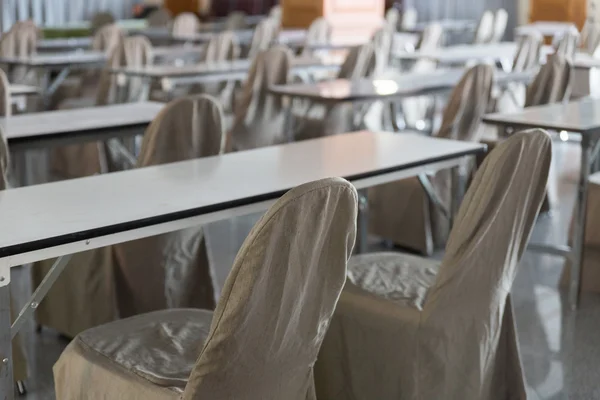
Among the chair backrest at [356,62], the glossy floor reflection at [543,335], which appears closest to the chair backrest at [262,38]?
the chair backrest at [356,62]

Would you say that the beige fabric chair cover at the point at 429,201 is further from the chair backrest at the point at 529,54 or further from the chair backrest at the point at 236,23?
the chair backrest at the point at 236,23

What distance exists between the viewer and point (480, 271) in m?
2.48

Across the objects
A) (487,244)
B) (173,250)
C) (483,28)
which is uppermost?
(483,28)

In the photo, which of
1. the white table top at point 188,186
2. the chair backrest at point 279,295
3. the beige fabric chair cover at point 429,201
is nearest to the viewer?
the chair backrest at point 279,295

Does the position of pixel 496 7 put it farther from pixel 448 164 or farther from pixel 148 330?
pixel 148 330

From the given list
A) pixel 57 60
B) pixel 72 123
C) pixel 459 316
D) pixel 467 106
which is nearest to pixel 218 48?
pixel 57 60

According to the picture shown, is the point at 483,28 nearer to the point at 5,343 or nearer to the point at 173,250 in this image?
the point at 173,250

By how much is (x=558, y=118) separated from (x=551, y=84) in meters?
1.09

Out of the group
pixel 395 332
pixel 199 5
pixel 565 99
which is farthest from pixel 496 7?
pixel 395 332

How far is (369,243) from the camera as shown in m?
4.67

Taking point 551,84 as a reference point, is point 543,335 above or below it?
below

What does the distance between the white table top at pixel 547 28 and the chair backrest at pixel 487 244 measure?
24.5 ft

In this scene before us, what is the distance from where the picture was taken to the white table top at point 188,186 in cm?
220

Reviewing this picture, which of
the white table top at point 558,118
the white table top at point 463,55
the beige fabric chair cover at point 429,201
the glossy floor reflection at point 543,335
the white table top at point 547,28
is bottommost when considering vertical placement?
the glossy floor reflection at point 543,335
